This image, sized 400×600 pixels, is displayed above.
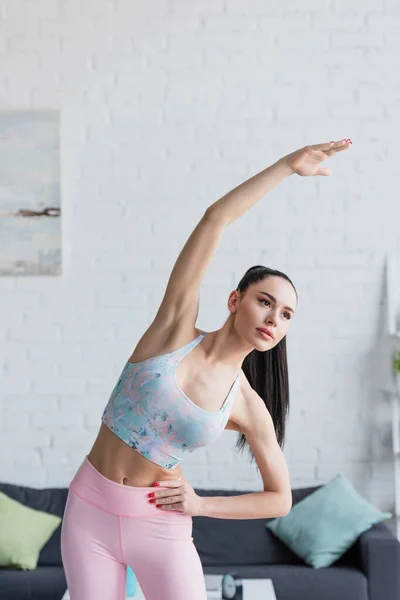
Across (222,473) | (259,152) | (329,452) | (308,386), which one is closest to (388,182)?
(259,152)

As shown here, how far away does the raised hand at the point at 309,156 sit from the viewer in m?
1.88

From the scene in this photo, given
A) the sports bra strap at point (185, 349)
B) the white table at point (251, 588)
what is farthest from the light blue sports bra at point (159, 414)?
the white table at point (251, 588)

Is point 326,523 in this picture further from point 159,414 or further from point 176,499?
point 159,414

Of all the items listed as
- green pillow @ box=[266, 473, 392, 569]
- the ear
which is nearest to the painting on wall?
green pillow @ box=[266, 473, 392, 569]

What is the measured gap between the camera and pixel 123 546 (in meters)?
1.91

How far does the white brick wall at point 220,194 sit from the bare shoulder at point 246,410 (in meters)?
2.09

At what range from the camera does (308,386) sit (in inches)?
163

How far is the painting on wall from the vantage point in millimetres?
4117

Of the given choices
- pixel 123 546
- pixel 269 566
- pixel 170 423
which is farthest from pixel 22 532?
pixel 170 423

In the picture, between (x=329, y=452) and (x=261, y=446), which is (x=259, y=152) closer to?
(x=329, y=452)

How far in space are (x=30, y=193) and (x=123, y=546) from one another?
8.36 ft

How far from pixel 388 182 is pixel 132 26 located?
56.7 inches

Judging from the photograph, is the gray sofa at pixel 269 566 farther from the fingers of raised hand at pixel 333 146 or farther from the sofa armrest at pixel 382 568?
the fingers of raised hand at pixel 333 146

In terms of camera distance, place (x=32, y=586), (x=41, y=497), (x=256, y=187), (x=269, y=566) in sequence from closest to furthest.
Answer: (x=256, y=187), (x=32, y=586), (x=269, y=566), (x=41, y=497)
